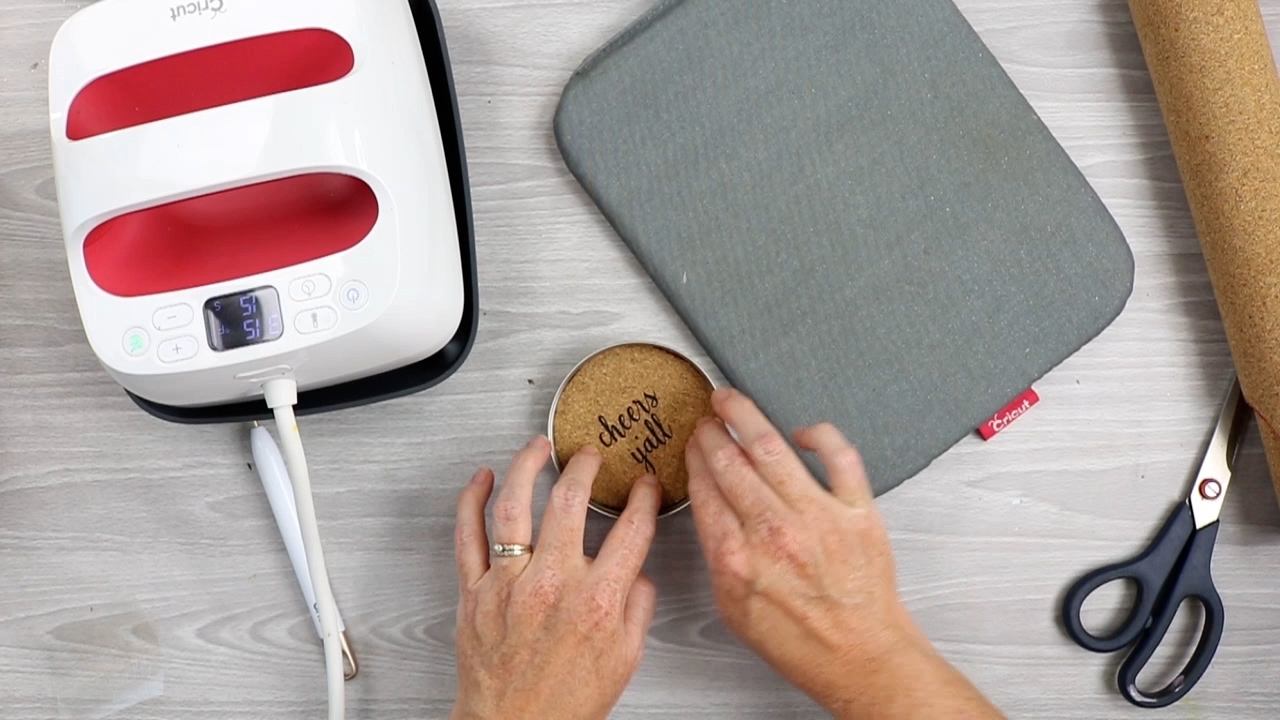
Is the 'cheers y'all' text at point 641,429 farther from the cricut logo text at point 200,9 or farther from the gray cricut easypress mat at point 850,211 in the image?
the cricut logo text at point 200,9

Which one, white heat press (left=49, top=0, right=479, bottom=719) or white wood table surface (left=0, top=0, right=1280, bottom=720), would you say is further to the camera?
white wood table surface (left=0, top=0, right=1280, bottom=720)

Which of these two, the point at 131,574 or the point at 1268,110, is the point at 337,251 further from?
the point at 1268,110

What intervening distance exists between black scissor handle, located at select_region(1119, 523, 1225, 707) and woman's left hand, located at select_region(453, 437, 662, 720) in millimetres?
353

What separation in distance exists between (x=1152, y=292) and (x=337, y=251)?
577mm

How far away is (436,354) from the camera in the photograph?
26.2 inches

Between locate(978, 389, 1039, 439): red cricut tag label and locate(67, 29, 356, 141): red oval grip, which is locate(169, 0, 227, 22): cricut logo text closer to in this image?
locate(67, 29, 356, 141): red oval grip

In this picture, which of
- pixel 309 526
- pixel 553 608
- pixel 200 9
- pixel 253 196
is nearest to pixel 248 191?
pixel 253 196

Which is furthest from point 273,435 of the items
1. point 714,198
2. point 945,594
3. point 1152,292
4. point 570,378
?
point 1152,292

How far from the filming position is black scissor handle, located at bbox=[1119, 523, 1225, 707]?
0.67 m

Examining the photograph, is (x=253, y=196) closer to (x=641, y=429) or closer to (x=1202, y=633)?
(x=641, y=429)

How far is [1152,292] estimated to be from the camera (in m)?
0.71

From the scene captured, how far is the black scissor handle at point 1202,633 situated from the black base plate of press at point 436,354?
0.52m

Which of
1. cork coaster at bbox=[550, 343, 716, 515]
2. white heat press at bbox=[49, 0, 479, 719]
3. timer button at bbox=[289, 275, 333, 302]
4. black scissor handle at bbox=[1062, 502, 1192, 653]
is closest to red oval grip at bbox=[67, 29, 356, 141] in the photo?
white heat press at bbox=[49, 0, 479, 719]

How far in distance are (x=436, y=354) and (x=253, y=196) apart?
0.16 meters
